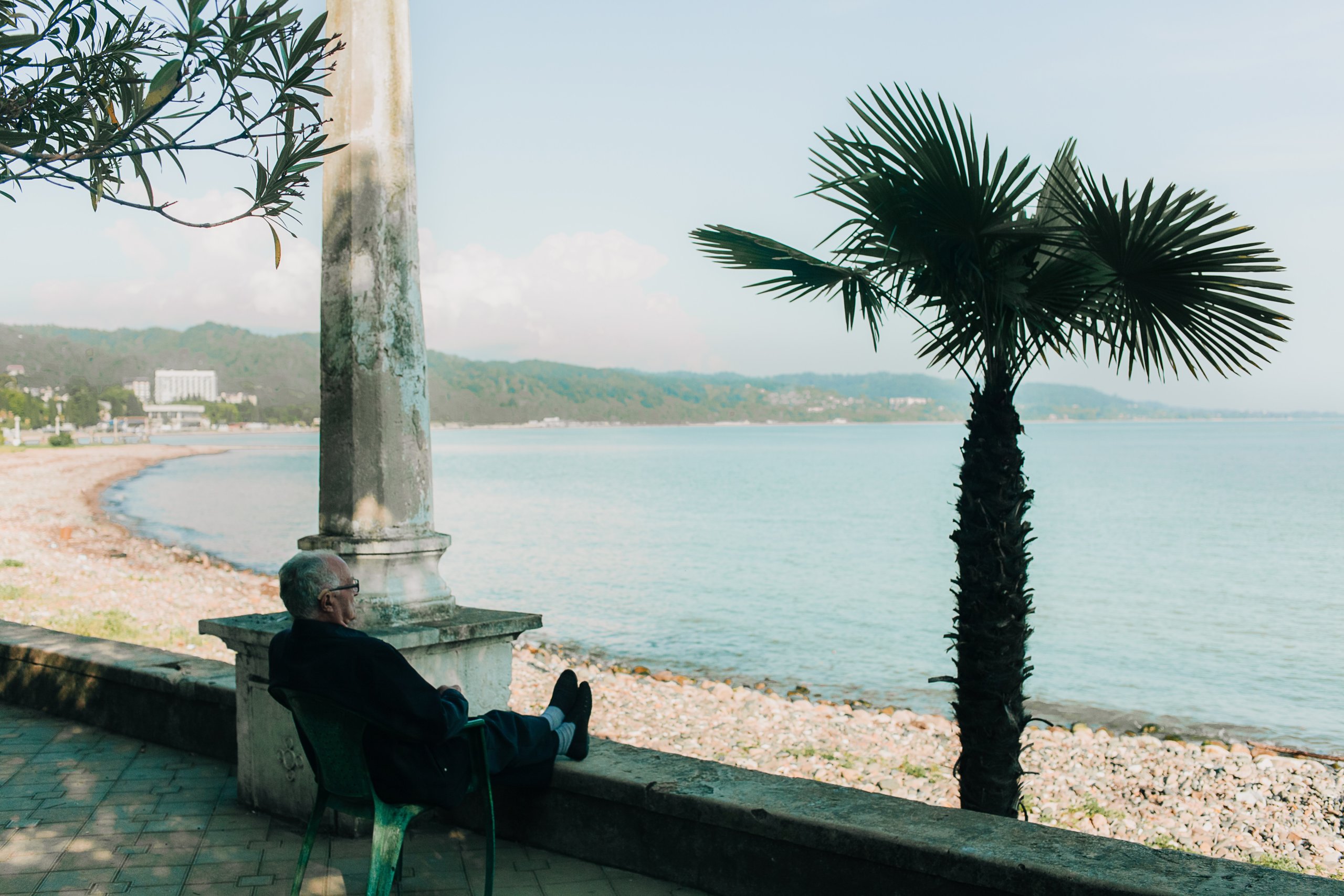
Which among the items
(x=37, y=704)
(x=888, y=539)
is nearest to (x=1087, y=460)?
(x=888, y=539)

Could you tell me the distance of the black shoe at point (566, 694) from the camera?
3719 mm

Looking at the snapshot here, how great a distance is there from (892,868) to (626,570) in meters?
23.2

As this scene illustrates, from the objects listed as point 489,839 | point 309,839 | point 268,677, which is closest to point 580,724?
point 489,839

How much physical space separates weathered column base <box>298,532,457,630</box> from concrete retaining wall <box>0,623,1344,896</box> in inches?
28.4

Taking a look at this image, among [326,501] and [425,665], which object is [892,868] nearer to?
[425,665]

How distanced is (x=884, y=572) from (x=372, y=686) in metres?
24.8

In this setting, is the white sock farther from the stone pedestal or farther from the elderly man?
the elderly man

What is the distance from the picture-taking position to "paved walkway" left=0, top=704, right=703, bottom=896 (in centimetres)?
323

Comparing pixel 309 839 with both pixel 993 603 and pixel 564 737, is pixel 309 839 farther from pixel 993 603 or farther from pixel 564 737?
pixel 993 603

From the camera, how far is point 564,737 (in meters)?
3.57

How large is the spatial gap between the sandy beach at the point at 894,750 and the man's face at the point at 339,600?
11.3 ft

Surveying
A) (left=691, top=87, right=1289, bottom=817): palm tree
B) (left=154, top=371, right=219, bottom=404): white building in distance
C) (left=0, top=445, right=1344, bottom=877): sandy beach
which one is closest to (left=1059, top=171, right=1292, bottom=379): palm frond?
(left=691, top=87, right=1289, bottom=817): palm tree

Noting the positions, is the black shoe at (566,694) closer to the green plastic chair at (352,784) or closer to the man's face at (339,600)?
the green plastic chair at (352,784)

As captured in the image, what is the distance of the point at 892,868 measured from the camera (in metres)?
2.79
